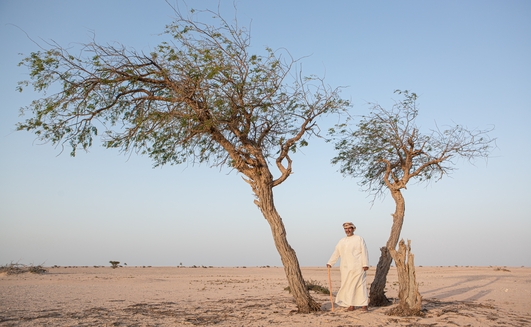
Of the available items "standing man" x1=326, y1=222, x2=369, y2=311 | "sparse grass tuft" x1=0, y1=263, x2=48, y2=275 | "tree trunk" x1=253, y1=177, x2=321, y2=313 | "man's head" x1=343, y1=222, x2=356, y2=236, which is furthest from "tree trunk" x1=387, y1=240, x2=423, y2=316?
"sparse grass tuft" x1=0, y1=263, x2=48, y2=275

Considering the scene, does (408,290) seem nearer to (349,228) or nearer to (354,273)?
(354,273)

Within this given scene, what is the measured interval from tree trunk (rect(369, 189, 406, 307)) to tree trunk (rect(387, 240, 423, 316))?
0.96m

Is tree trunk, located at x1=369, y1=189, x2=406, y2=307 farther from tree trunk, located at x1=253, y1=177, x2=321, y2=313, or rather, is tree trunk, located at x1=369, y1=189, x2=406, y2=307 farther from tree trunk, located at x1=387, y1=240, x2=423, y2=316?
tree trunk, located at x1=253, y1=177, x2=321, y2=313

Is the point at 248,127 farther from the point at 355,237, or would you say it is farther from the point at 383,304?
the point at 383,304

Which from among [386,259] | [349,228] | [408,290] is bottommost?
[408,290]

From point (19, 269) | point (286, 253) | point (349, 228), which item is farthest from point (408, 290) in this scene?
point (19, 269)

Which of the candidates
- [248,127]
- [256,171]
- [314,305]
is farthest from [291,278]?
[248,127]

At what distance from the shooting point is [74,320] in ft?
32.0

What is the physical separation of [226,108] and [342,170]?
6121 mm

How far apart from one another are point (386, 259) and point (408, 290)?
2.09 meters

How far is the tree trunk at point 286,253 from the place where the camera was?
35.9 feet

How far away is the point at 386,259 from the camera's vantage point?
1284cm

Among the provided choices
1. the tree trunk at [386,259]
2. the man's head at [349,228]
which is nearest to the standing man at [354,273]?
the man's head at [349,228]

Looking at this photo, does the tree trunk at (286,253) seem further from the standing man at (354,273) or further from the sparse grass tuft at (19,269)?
the sparse grass tuft at (19,269)
